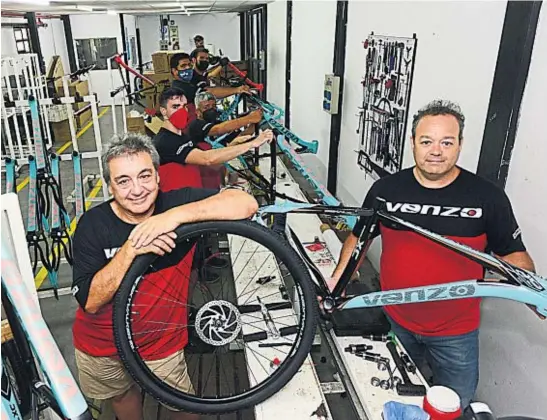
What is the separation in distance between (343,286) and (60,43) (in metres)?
11.5

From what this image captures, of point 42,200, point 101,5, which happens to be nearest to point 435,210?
point 42,200

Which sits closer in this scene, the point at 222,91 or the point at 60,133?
the point at 222,91

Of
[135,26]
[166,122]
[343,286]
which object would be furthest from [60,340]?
[135,26]

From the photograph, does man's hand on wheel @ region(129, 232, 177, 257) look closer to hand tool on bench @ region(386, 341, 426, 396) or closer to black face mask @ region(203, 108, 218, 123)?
hand tool on bench @ region(386, 341, 426, 396)

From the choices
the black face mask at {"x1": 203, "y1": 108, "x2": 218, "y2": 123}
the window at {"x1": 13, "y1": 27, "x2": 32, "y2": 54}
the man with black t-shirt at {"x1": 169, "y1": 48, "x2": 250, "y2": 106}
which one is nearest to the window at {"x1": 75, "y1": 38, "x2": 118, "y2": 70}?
the window at {"x1": 13, "y1": 27, "x2": 32, "y2": 54}

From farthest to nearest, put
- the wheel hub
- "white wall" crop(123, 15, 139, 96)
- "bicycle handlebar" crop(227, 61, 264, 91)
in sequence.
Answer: "white wall" crop(123, 15, 139, 96)
"bicycle handlebar" crop(227, 61, 264, 91)
the wheel hub

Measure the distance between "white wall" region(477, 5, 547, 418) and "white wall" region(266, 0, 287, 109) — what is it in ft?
15.7

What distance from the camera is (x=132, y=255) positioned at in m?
1.22

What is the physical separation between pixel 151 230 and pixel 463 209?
1.07 m

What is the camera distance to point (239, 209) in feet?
4.29

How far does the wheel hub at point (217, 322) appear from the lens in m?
1.63

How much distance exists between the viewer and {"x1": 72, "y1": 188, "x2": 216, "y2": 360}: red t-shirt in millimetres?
1390

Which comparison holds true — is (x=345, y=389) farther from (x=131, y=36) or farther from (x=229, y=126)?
(x=131, y=36)

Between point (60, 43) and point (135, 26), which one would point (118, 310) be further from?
point (135, 26)
